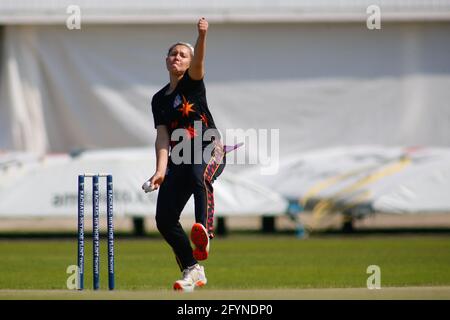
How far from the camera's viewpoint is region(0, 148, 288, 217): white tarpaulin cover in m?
24.3

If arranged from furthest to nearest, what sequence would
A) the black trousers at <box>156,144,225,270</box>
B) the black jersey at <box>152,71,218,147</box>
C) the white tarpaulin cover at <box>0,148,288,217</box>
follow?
the white tarpaulin cover at <box>0,148,288,217</box>
the black jersey at <box>152,71,218,147</box>
the black trousers at <box>156,144,225,270</box>

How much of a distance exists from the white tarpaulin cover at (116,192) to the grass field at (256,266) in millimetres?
702

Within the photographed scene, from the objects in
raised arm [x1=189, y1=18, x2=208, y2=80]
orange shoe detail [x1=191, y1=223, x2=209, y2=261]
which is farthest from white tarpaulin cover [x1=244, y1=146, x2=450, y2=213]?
orange shoe detail [x1=191, y1=223, x2=209, y2=261]

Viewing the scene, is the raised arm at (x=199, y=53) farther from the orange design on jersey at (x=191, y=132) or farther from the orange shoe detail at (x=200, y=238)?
the orange shoe detail at (x=200, y=238)

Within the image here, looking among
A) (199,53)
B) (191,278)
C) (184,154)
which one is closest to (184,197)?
(184,154)

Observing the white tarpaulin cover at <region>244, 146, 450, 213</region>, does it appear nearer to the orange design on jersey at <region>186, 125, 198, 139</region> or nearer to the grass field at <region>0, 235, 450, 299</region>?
the grass field at <region>0, 235, 450, 299</region>

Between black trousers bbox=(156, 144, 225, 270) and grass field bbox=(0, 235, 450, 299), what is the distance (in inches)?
20.8

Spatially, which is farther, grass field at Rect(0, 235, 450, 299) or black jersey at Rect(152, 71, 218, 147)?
grass field at Rect(0, 235, 450, 299)

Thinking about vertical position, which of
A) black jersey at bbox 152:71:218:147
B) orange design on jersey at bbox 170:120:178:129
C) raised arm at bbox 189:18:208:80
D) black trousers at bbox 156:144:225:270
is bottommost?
black trousers at bbox 156:144:225:270

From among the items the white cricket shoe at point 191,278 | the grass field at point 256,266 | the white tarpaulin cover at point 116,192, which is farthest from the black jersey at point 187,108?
the white tarpaulin cover at point 116,192

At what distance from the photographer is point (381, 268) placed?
52.4ft

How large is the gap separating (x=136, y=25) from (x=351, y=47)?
547cm
